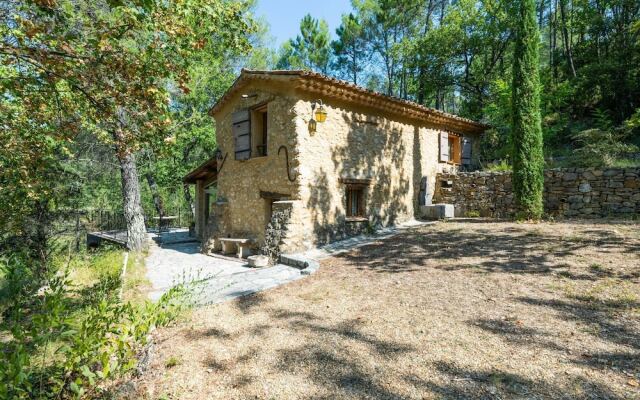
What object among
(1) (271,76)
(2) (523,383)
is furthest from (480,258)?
(1) (271,76)

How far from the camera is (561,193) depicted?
9.99 meters

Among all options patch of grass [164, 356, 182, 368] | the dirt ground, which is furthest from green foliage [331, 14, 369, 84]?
patch of grass [164, 356, 182, 368]

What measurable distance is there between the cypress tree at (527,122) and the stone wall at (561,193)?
0.92m

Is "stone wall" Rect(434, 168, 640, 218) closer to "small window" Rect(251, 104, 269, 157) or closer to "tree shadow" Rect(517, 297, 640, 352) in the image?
"small window" Rect(251, 104, 269, 157)

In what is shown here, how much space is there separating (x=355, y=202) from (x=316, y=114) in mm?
2886

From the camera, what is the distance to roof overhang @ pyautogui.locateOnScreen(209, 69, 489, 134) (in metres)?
7.98

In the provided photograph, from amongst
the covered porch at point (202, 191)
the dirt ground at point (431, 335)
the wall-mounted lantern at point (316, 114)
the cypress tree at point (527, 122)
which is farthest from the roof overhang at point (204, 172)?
the cypress tree at point (527, 122)

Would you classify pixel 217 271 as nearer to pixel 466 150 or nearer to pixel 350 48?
pixel 466 150

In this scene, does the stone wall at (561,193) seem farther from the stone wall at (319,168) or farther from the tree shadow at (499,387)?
the tree shadow at (499,387)

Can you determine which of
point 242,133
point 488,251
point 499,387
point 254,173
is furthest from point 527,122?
point 499,387

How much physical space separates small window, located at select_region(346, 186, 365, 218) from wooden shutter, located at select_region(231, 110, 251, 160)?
10.5 ft

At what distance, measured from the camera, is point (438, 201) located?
12.0 metres

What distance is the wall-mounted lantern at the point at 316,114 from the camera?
326 inches

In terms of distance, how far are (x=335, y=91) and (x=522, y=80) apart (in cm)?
588
